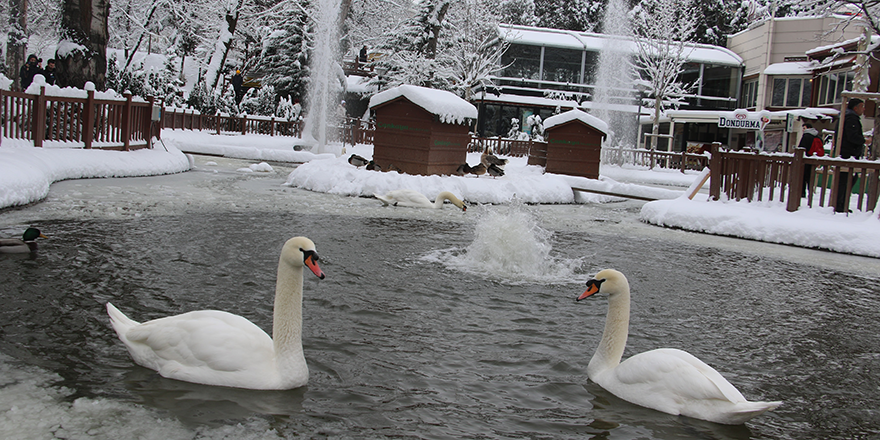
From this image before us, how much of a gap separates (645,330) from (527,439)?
2631 mm

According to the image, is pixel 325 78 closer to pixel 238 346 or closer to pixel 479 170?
pixel 479 170

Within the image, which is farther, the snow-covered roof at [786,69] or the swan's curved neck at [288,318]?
the snow-covered roof at [786,69]

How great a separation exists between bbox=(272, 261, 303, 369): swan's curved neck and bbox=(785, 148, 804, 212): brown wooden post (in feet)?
38.0

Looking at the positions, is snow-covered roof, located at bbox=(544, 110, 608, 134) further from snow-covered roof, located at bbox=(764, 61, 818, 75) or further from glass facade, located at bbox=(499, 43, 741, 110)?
glass facade, located at bbox=(499, 43, 741, 110)

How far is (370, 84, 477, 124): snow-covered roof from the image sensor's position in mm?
17516

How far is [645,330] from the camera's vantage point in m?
6.16

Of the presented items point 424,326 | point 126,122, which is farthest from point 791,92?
point 424,326

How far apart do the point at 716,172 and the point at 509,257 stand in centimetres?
809

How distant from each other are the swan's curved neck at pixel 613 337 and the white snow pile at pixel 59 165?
9.10m

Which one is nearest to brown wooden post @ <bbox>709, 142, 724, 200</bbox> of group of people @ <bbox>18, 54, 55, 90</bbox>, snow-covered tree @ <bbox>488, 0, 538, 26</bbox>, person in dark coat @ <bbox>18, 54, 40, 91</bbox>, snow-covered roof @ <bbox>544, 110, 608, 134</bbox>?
snow-covered roof @ <bbox>544, 110, 608, 134</bbox>

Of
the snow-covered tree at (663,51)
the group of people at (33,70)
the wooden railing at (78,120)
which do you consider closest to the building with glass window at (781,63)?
the snow-covered tree at (663,51)

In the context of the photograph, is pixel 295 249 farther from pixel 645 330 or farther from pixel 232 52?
pixel 232 52

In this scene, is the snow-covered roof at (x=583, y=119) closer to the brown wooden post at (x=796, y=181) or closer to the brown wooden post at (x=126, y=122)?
the brown wooden post at (x=796, y=181)

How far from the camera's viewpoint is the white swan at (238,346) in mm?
4281
